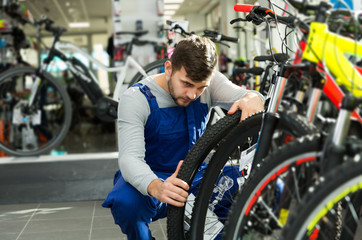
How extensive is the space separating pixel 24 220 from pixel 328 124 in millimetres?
2212

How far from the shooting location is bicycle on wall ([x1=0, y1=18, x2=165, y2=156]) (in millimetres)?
4363

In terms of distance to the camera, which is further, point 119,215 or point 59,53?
point 59,53

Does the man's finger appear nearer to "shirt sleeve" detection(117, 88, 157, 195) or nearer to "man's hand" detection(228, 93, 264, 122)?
"shirt sleeve" detection(117, 88, 157, 195)

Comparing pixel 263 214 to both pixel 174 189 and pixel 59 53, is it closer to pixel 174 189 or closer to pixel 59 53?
pixel 174 189

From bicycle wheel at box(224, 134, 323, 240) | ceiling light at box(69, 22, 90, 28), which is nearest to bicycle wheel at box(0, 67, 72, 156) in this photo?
bicycle wheel at box(224, 134, 323, 240)

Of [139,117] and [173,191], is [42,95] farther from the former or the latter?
[173,191]

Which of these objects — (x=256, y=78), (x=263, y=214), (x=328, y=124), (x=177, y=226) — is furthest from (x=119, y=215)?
(x=256, y=78)

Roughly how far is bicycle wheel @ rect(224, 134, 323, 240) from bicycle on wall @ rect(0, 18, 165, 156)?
9.59 feet

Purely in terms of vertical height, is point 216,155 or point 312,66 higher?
point 312,66

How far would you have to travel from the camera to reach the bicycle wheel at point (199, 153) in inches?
62.1

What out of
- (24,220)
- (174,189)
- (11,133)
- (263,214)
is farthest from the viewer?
(11,133)

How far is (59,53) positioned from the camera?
448 cm

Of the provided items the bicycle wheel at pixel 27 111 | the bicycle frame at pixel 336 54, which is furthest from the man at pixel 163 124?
the bicycle wheel at pixel 27 111

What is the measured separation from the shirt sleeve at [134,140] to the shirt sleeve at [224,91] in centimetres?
30
